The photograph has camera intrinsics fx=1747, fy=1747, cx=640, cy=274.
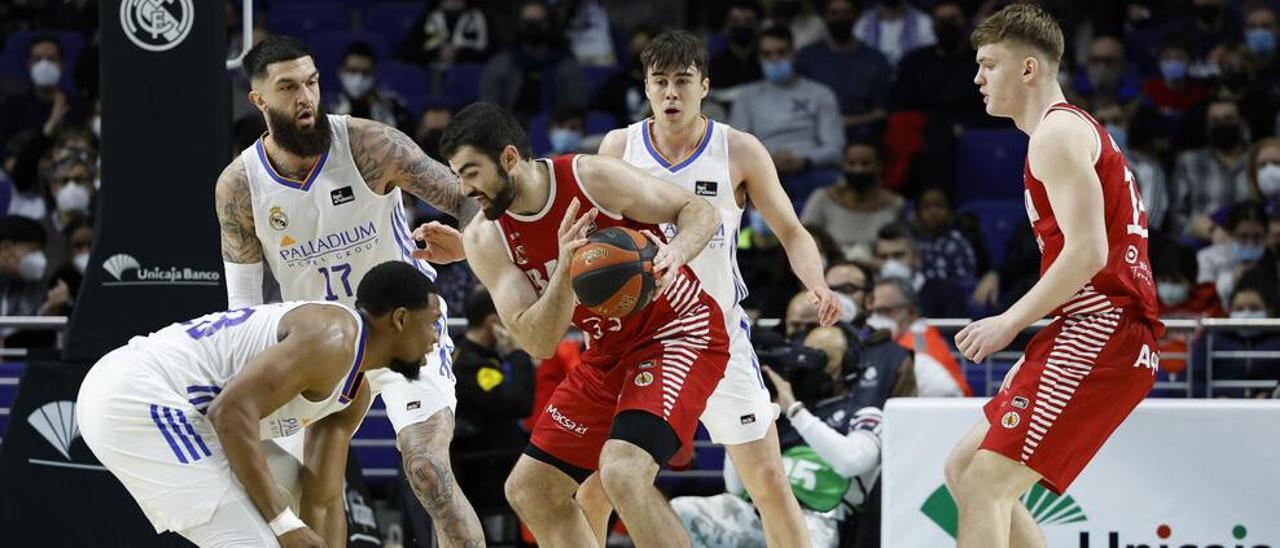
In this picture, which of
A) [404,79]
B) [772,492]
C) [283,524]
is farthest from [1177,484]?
[404,79]

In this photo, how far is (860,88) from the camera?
13.0 m

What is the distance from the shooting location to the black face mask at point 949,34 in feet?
41.7

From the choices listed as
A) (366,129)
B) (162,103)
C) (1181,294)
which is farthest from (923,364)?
(162,103)

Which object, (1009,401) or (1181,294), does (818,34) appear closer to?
(1181,294)

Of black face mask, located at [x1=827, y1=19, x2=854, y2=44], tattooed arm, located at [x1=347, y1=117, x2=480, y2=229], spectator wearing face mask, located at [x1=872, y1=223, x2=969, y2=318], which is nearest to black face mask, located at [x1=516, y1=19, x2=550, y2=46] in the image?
black face mask, located at [x1=827, y1=19, x2=854, y2=44]

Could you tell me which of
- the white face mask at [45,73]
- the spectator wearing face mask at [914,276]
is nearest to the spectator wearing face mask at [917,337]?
the spectator wearing face mask at [914,276]

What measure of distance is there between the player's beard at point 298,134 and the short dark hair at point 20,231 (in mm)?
5142

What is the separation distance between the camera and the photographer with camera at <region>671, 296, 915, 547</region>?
7.73 metres

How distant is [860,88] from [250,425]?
27.8 feet

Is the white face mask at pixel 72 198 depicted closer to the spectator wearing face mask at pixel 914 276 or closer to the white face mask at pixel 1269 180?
the spectator wearing face mask at pixel 914 276

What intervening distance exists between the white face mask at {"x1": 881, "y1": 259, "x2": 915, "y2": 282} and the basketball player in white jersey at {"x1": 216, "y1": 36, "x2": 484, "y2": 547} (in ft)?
14.2

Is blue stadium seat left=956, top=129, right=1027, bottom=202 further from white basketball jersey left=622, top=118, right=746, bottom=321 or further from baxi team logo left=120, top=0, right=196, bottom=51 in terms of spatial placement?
baxi team logo left=120, top=0, right=196, bottom=51

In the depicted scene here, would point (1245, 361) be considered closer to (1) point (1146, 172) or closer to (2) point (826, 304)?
(1) point (1146, 172)

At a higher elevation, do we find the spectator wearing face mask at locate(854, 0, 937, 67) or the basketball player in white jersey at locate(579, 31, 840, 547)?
the spectator wearing face mask at locate(854, 0, 937, 67)
